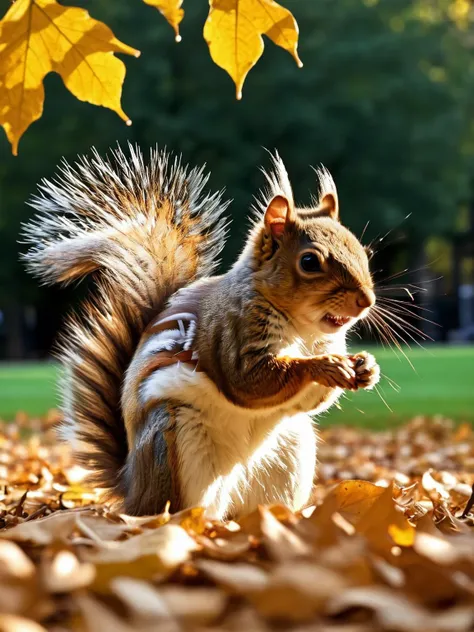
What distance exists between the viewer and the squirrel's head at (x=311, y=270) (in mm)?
1971

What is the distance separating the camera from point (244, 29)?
188cm

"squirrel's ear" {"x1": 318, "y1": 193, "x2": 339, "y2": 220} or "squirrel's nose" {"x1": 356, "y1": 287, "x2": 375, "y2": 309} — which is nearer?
"squirrel's nose" {"x1": 356, "y1": 287, "x2": 375, "y2": 309}

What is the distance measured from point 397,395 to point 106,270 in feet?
23.5

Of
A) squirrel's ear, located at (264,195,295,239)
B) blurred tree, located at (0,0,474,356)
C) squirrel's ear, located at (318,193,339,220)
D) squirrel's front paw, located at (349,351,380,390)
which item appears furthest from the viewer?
blurred tree, located at (0,0,474,356)

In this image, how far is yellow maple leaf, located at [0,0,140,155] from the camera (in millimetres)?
1854

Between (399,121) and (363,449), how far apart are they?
14053mm

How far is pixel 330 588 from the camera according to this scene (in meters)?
1.18

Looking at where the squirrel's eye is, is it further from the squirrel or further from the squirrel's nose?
the squirrel's nose

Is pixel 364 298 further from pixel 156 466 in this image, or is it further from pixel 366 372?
pixel 156 466

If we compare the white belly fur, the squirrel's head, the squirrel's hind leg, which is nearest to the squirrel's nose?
the squirrel's head

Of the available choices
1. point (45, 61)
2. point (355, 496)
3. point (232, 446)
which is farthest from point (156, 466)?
point (45, 61)

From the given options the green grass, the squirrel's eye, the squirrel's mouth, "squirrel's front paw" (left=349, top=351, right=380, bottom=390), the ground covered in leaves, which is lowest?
the green grass

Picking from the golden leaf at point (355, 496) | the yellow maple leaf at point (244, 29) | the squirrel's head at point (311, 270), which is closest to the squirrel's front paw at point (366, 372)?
the squirrel's head at point (311, 270)

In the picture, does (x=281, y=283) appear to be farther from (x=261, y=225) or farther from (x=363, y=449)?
(x=363, y=449)
